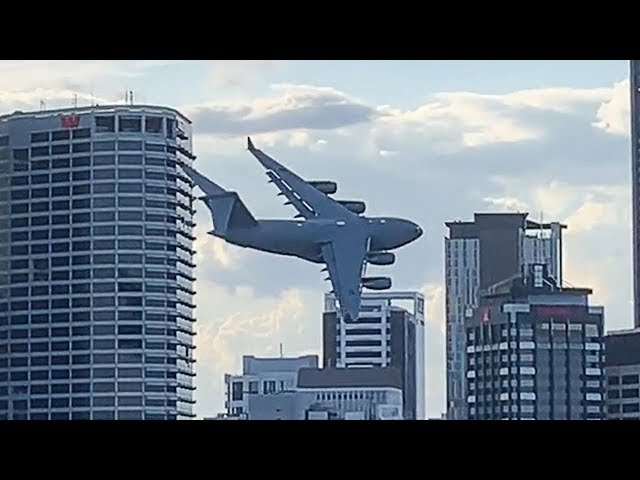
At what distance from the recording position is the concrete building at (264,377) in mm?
5855

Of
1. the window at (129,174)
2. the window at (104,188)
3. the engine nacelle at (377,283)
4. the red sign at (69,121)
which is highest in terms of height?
the red sign at (69,121)

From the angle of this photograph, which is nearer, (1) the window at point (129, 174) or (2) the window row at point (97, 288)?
(2) the window row at point (97, 288)

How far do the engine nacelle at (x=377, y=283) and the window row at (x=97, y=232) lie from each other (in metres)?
1.04

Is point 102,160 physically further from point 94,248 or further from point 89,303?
point 89,303

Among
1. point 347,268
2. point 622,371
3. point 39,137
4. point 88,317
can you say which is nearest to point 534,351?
point 347,268

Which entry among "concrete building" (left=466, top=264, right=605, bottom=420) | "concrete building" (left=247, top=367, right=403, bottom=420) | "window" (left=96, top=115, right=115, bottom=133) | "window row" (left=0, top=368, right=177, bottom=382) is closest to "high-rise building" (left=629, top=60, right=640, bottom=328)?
"concrete building" (left=466, top=264, right=605, bottom=420)

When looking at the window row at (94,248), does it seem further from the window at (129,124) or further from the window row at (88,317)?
the window at (129,124)

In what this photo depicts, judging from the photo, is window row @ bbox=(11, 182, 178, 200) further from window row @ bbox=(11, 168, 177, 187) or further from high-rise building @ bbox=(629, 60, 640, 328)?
high-rise building @ bbox=(629, 60, 640, 328)

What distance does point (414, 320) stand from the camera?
707 centimetres

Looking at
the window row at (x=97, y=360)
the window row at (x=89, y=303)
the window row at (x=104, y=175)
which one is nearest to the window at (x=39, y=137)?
the window row at (x=104, y=175)

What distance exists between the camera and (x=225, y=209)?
22.2 ft
